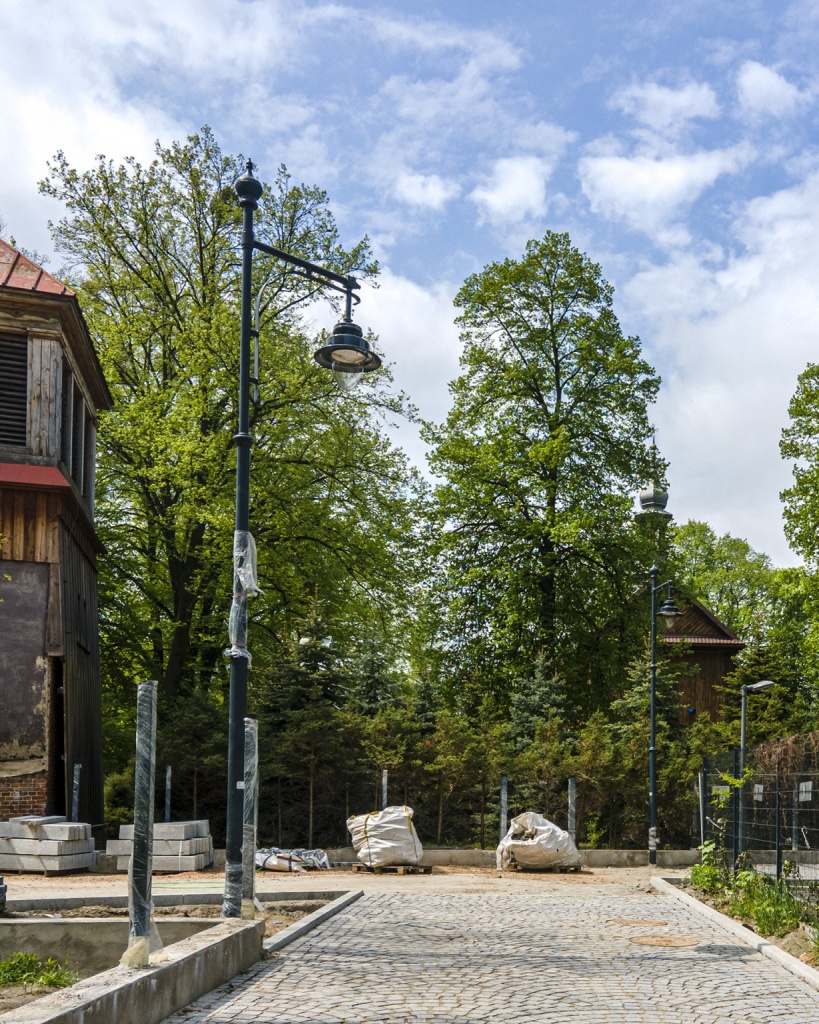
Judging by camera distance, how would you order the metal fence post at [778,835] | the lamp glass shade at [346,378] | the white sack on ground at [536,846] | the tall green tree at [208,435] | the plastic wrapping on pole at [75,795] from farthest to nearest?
the tall green tree at [208,435], the white sack on ground at [536,846], the plastic wrapping on pole at [75,795], the metal fence post at [778,835], the lamp glass shade at [346,378]

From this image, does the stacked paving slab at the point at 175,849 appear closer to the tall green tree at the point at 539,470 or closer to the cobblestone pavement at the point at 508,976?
the cobblestone pavement at the point at 508,976

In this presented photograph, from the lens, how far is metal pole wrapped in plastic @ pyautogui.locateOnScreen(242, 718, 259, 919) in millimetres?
11648

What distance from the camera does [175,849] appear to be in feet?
70.7

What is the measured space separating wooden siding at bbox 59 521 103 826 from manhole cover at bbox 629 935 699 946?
1300cm

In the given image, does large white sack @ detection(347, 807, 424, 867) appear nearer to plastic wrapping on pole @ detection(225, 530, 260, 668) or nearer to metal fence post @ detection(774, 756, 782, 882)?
metal fence post @ detection(774, 756, 782, 882)

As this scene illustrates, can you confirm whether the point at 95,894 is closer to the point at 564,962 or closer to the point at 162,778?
the point at 564,962

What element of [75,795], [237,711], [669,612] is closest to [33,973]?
[237,711]

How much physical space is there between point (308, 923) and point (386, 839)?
32.3 ft

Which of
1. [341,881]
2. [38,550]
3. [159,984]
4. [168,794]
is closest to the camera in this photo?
[159,984]

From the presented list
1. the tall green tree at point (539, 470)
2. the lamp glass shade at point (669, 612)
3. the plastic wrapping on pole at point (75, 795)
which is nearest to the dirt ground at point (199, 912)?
the plastic wrapping on pole at point (75, 795)

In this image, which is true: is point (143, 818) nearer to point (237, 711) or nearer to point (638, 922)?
point (237, 711)

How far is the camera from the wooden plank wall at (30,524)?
75.6ft

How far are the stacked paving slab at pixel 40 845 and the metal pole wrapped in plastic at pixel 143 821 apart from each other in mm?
12875

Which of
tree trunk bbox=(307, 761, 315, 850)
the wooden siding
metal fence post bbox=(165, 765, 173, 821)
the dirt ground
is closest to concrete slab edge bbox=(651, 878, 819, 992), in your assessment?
the dirt ground
